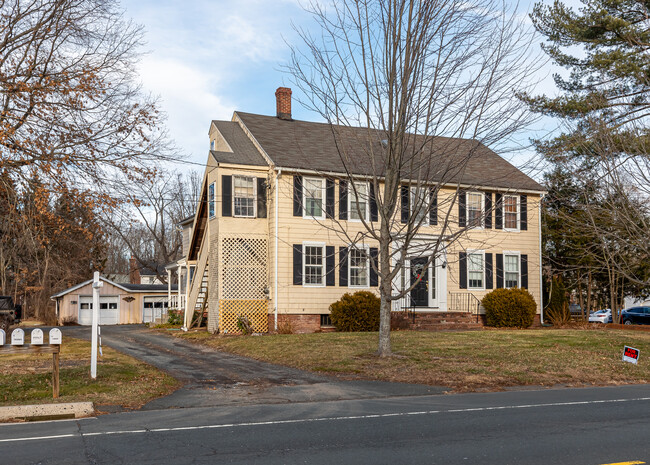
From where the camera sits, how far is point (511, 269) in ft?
86.0

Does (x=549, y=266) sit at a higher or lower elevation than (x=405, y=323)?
higher

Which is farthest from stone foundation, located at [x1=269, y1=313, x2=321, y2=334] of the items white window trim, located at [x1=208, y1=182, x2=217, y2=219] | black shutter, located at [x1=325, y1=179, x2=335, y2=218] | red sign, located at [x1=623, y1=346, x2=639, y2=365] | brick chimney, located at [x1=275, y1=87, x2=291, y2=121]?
red sign, located at [x1=623, y1=346, x2=639, y2=365]

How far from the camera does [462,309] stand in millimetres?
25266

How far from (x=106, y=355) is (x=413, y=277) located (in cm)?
1212

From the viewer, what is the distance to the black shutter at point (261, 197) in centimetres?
2295

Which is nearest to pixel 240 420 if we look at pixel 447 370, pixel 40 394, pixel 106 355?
pixel 40 394

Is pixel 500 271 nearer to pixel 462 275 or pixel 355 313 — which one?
pixel 462 275

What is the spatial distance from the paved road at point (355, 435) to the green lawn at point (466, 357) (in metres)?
2.68

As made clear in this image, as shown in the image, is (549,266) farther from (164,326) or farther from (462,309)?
(164,326)

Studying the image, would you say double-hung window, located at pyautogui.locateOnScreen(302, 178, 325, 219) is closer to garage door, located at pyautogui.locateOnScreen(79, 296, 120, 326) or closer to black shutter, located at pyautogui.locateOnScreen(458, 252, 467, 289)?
black shutter, located at pyautogui.locateOnScreen(458, 252, 467, 289)

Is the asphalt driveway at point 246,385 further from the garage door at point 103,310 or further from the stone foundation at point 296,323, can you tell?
the garage door at point 103,310

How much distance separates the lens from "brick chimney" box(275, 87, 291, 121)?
2811cm

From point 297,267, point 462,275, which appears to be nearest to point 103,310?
point 297,267

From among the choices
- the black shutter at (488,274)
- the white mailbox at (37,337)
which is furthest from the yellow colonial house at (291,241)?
the white mailbox at (37,337)
